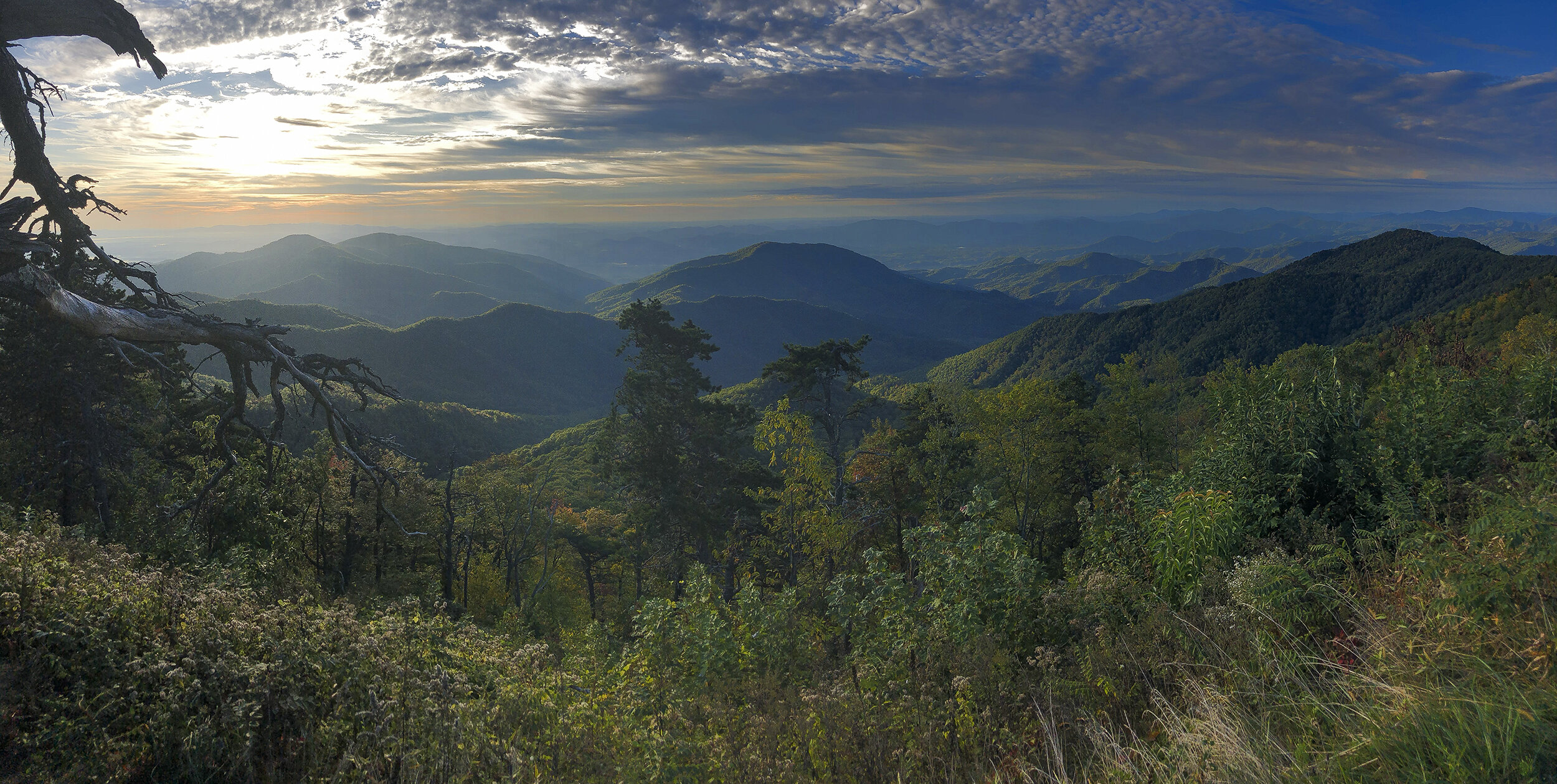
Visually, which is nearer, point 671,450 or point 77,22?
point 77,22

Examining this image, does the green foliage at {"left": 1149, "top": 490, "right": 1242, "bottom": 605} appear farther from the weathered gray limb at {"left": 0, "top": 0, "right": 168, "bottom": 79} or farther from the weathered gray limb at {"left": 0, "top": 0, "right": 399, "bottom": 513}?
the weathered gray limb at {"left": 0, "top": 0, "right": 168, "bottom": 79}

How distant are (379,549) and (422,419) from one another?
131660mm

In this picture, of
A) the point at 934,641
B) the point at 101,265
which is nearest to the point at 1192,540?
the point at 934,641

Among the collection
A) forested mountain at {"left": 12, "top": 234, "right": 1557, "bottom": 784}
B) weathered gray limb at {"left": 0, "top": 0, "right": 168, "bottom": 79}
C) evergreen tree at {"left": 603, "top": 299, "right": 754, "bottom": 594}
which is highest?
weathered gray limb at {"left": 0, "top": 0, "right": 168, "bottom": 79}

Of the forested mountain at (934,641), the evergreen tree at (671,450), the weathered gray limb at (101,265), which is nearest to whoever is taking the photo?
the forested mountain at (934,641)

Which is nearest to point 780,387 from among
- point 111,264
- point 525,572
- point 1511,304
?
point 525,572

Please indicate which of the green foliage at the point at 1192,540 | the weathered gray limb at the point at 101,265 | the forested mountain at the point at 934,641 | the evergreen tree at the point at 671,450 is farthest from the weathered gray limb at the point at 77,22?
the evergreen tree at the point at 671,450

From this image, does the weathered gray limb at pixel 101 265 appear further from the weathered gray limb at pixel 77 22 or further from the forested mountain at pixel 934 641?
the forested mountain at pixel 934 641

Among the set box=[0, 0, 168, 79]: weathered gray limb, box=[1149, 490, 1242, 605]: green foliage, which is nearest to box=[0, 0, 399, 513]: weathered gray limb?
box=[0, 0, 168, 79]: weathered gray limb

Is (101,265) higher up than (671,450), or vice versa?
(101,265)

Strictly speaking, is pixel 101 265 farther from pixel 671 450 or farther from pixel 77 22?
pixel 671 450

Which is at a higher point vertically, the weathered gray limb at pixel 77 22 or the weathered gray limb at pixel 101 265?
the weathered gray limb at pixel 77 22

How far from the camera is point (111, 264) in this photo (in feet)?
21.6

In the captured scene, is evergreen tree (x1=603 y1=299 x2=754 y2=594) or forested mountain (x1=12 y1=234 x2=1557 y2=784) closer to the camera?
forested mountain (x1=12 y1=234 x2=1557 y2=784)
